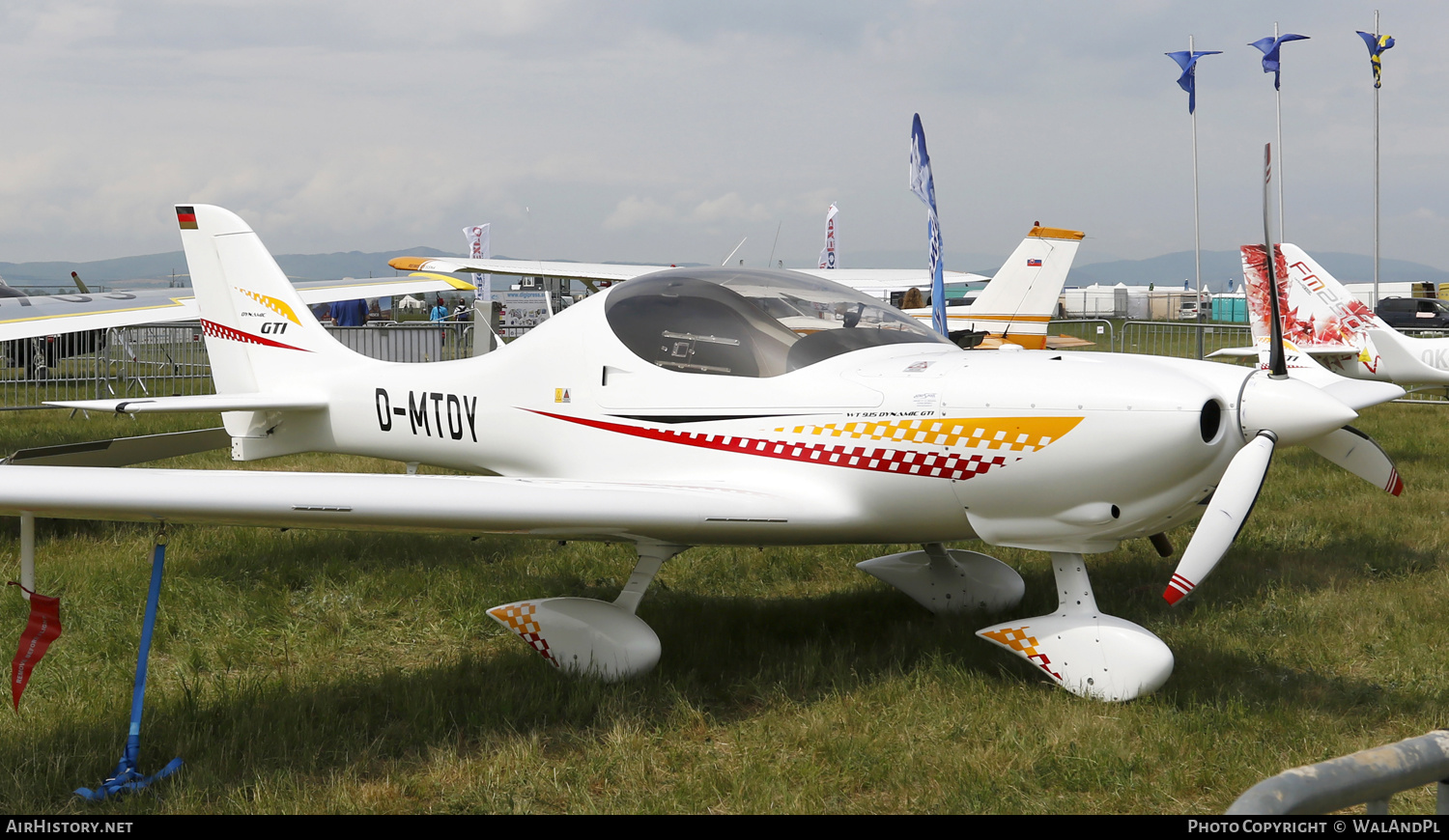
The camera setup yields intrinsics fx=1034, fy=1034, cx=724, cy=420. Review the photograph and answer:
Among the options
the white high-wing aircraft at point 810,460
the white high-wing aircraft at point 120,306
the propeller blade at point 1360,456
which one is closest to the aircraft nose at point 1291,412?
the white high-wing aircraft at point 810,460

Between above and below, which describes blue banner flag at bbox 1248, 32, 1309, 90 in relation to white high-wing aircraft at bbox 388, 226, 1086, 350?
above

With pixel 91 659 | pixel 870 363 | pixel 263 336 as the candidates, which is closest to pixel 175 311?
pixel 263 336

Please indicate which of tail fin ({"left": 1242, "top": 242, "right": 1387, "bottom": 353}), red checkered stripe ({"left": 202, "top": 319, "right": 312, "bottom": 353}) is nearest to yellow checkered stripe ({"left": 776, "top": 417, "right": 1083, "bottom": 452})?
red checkered stripe ({"left": 202, "top": 319, "right": 312, "bottom": 353})

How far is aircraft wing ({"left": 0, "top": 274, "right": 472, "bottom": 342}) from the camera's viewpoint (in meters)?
9.68

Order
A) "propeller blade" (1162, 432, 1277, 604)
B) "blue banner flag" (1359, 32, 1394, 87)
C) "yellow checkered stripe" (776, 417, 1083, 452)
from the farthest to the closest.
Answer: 1. "blue banner flag" (1359, 32, 1394, 87)
2. "yellow checkered stripe" (776, 417, 1083, 452)
3. "propeller blade" (1162, 432, 1277, 604)

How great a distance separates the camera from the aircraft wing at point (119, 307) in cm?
968

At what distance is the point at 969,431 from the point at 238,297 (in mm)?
5127

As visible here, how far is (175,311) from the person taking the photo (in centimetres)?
1116

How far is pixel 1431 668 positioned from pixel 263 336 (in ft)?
21.5

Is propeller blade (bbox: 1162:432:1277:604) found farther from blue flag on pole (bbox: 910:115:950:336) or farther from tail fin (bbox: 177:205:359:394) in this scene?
blue flag on pole (bbox: 910:115:950:336)

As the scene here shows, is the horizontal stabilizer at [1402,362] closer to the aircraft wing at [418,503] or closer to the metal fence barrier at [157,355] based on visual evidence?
the aircraft wing at [418,503]

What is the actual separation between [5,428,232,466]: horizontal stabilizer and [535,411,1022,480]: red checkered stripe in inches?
94.8

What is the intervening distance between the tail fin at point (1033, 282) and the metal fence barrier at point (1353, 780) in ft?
41.8

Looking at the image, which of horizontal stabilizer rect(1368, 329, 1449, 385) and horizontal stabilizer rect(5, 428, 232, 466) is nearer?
horizontal stabilizer rect(5, 428, 232, 466)
